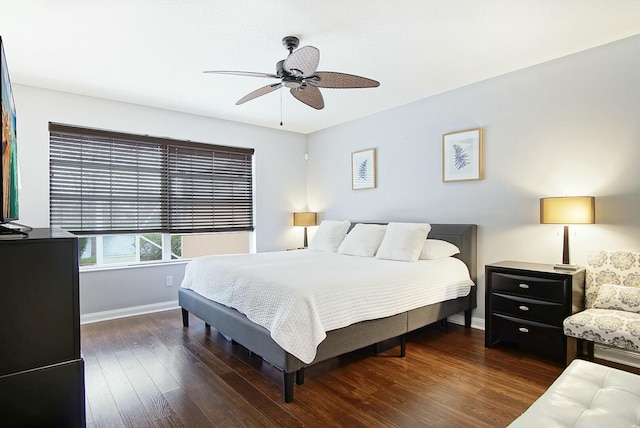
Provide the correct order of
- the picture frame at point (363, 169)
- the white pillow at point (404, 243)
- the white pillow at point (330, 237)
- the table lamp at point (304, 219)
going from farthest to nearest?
the table lamp at point (304, 219)
the picture frame at point (363, 169)
the white pillow at point (330, 237)
the white pillow at point (404, 243)

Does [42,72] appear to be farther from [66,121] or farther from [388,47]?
[388,47]

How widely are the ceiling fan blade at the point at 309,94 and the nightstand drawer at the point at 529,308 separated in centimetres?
237

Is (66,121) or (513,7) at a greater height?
(513,7)

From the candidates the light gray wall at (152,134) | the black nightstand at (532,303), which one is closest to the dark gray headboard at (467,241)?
the black nightstand at (532,303)

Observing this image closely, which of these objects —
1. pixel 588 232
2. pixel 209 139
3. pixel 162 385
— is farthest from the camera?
pixel 209 139

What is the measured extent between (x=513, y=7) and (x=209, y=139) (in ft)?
12.8

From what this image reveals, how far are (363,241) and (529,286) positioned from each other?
176cm

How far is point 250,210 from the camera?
5480mm

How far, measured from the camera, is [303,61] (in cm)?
241

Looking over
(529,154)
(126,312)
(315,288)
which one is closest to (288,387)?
(315,288)

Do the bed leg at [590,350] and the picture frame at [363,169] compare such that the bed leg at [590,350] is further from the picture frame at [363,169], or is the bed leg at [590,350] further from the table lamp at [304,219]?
the table lamp at [304,219]

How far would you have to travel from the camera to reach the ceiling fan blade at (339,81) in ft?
8.63

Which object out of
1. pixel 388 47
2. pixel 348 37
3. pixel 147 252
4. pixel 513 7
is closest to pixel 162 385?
pixel 147 252

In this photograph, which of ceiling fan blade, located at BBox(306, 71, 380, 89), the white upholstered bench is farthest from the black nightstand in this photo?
ceiling fan blade, located at BBox(306, 71, 380, 89)
